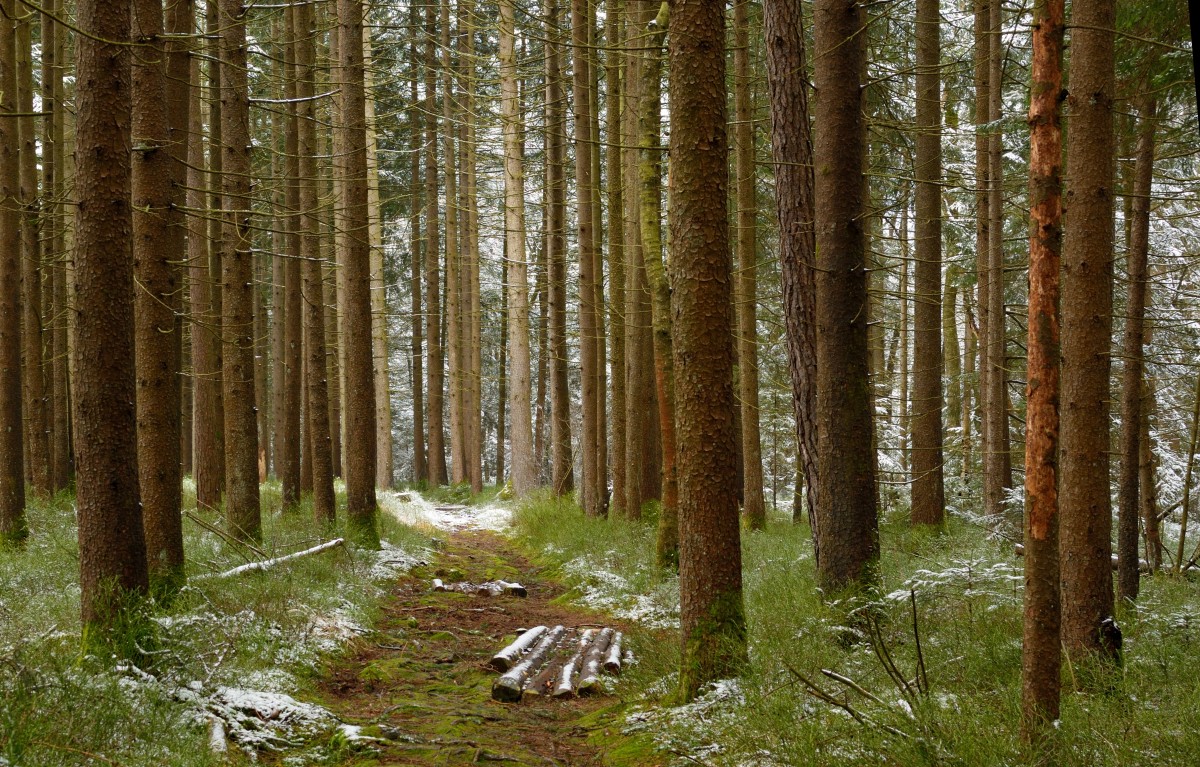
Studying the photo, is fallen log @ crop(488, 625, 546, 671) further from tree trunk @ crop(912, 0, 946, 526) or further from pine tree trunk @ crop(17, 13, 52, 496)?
pine tree trunk @ crop(17, 13, 52, 496)

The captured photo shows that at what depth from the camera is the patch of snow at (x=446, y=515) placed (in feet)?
62.1

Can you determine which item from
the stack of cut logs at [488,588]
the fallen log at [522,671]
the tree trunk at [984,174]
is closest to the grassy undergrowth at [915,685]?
the fallen log at [522,671]

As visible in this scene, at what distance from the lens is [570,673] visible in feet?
24.8

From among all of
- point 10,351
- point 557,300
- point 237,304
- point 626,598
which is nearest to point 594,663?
point 626,598

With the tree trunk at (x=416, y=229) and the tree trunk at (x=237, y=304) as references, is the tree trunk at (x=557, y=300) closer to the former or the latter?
the tree trunk at (x=237, y=304)

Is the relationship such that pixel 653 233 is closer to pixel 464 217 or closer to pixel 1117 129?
pixel 1117 129

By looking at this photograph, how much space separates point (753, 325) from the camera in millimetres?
14641

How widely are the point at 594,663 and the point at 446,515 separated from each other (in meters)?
15.1

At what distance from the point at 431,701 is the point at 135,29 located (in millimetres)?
6703

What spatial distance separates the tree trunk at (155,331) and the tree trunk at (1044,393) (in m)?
6.58

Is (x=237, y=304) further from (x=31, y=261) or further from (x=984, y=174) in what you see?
(x=984, y=174)

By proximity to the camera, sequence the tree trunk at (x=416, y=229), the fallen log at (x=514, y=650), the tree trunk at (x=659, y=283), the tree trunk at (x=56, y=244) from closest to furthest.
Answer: the fallen log at (x=514, y=650), the tree trunk at (x=659, y=283), the tree trunk at (x=56, y=244), the tree trunk at (x=416, y=229)

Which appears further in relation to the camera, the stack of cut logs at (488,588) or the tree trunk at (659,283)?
the stack of cut logs at (488,588)

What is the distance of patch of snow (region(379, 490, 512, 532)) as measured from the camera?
18922 mm
